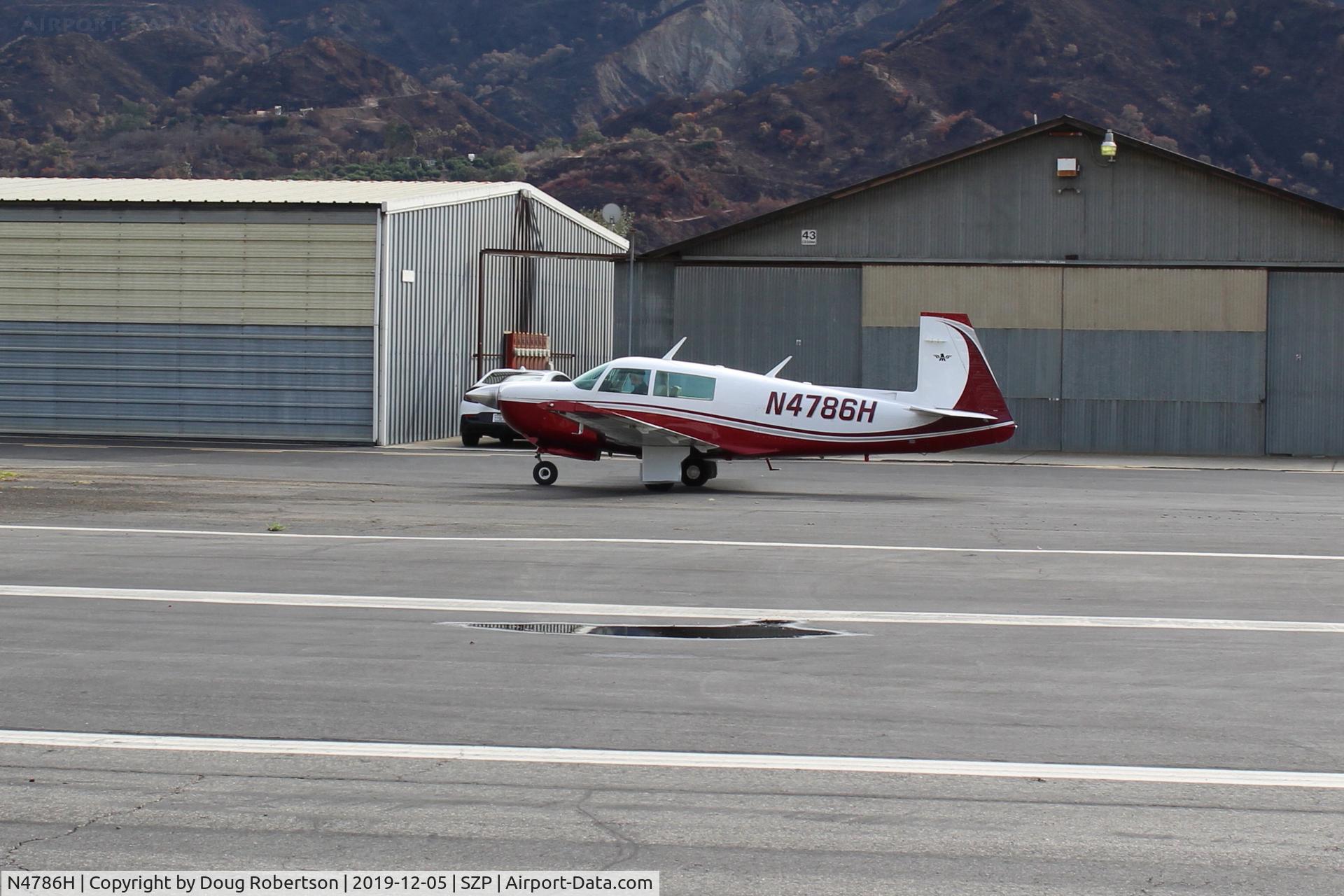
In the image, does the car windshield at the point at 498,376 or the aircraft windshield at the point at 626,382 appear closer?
the aircraft windshield at the point at 626,382

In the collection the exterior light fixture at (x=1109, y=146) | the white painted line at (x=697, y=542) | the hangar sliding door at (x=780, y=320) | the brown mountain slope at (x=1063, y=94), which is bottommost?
the white painted line at (x=697, y=542)

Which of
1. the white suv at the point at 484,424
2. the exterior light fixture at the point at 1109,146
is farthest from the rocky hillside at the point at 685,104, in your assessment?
the white suv at the point at 484,424

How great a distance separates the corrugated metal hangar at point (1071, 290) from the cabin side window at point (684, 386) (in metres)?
13.4

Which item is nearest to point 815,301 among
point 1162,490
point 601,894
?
point 1162,490

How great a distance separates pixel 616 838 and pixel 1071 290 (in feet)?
99.2

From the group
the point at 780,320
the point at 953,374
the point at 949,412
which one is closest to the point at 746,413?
the point at 949,412

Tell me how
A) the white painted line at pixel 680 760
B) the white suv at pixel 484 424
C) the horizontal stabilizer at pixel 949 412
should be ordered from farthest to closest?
the white suv at pixel 484 424
the horizontal stabilizer at pixel 949 412
the white painted line at pixel 680 760

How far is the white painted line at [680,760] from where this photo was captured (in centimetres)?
667

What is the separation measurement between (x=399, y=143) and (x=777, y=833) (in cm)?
14327

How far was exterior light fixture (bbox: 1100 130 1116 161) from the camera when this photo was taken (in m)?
33.3

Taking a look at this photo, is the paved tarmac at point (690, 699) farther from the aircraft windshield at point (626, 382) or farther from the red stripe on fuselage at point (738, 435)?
the aircraft windshield at point (626, 382)

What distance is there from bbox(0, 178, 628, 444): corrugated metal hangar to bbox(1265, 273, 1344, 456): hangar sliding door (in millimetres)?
16154

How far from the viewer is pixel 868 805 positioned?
618cm

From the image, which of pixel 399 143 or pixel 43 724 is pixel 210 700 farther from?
pixel 399 143
